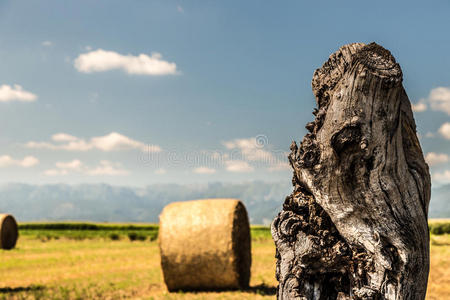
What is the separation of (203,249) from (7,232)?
1722 centimetres

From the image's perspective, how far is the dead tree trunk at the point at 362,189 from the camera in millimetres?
3383

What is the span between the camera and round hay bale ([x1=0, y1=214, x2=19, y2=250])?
24.7m

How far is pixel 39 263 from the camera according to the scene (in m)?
19.8

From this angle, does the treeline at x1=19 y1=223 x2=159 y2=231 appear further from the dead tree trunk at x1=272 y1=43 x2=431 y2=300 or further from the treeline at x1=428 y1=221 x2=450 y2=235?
the dead tree trunk at x1=272 y1=43 x2=431 y2=300

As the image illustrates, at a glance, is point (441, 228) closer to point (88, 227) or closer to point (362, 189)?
point (88, 227)

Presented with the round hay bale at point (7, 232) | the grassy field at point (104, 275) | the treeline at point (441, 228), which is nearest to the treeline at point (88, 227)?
the grassy field at point (104, 275)

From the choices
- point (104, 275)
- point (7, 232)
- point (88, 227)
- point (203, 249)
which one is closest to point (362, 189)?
point (203, 249)

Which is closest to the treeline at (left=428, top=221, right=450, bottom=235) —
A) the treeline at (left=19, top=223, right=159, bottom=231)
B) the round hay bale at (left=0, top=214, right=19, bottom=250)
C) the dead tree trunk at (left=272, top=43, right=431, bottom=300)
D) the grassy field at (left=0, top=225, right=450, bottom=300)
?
the grassy field at (left=0, top=225, right=450, bottom=300)

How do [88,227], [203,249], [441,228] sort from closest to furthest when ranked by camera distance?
[203,249] < [441,228] < [88,227]

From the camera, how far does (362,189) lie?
135 inches

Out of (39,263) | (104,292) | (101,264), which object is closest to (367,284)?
(104,292)

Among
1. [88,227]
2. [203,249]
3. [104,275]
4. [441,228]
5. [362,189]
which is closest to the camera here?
[362,189]

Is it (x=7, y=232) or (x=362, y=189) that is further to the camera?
(x=7, y=232)

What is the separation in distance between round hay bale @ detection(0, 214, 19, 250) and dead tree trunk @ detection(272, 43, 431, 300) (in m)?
24.5
